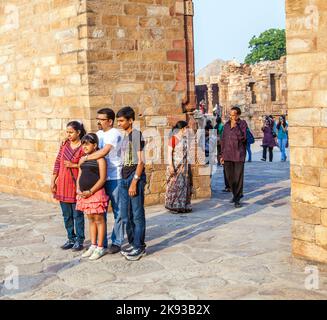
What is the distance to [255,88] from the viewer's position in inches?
1192

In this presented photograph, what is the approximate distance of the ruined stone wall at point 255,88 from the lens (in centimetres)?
2894

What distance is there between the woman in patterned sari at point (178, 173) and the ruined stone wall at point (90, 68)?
82cm

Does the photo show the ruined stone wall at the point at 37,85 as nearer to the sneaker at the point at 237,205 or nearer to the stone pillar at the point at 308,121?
the sneaker at the point at 237,205

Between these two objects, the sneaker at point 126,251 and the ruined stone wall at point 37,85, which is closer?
the sneaker at point 126,251

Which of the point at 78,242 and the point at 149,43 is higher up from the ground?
the point at 149,43

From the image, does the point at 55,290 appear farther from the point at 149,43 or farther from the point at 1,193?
the point at 1,193

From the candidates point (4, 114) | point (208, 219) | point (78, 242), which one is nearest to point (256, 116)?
point (4, 114)

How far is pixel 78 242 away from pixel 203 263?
154 centimetres

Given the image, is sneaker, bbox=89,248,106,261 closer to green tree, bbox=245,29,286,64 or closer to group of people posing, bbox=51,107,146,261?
group of people posing, bbox=51,107,146,261

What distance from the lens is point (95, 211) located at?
17.7 feet

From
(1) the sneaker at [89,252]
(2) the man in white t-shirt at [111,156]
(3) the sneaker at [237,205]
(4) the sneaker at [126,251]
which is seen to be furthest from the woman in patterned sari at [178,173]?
(1) the sneaker at [89,252]

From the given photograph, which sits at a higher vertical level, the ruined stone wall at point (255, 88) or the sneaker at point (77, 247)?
the ruined stone wall at point (255, 88)

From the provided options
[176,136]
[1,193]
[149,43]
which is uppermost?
[149,43]
